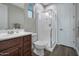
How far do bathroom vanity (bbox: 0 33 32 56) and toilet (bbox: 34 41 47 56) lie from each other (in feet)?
0.36

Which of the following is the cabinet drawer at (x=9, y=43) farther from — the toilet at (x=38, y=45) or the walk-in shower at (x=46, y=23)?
the walk-in shower at (x=46, y=23)

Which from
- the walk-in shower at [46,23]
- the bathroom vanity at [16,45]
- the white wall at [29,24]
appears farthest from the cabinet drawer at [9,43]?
the walk-in shower at [46,23]

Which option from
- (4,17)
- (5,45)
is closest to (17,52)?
(5,45)

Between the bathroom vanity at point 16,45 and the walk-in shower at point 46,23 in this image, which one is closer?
the bathroom vanity at point 16,45

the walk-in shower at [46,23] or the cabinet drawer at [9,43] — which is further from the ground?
the walk-in shower at [46,23]

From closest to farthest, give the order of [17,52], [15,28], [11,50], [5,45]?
[5,45] → [11,50] → [17,52] → [15,28]

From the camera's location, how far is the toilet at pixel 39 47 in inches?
81.6

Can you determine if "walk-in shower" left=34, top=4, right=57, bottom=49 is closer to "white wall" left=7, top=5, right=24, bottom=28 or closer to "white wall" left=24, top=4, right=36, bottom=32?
"white wall" left=24, top=4, right=36, bottom=32

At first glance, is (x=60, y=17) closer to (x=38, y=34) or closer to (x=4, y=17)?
(x=38, y=34)

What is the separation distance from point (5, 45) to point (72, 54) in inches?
46.2

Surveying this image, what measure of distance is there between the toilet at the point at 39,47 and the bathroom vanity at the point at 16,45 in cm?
11

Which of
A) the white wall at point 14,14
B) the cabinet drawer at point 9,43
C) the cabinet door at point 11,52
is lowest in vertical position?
the cabinet door at point 11,52

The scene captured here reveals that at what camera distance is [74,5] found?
2041 mm

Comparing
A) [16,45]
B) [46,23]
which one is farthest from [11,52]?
[46,23]
